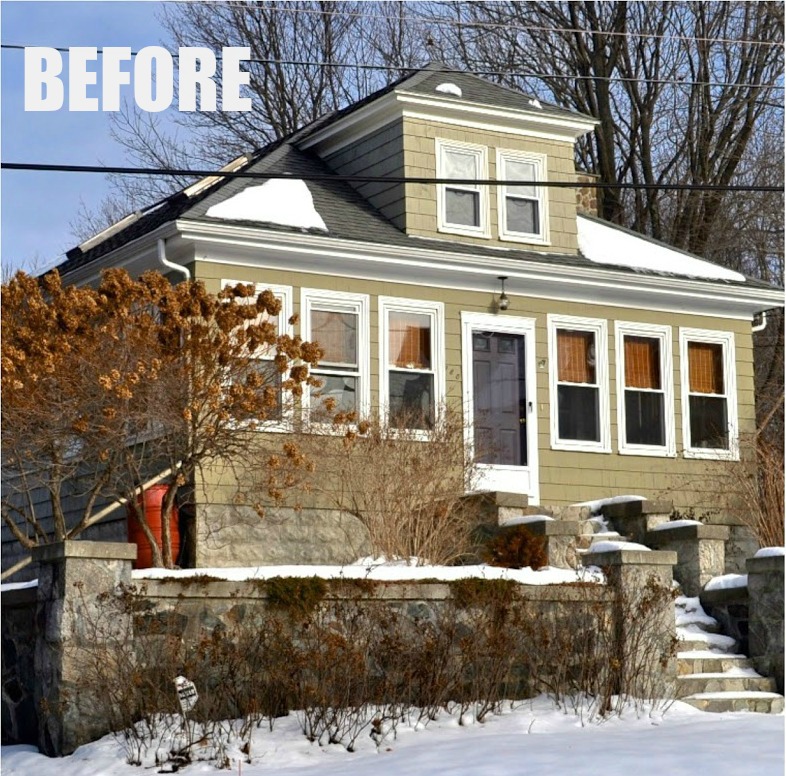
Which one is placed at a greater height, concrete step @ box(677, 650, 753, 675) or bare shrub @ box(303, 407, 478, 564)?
bare shrub @ box(303, 407, 478, 564)

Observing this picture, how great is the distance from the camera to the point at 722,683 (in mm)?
11078

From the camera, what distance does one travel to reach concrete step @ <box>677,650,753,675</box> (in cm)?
1123

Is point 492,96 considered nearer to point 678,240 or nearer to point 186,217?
point 186,217

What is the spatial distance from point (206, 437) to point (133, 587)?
2886 mm

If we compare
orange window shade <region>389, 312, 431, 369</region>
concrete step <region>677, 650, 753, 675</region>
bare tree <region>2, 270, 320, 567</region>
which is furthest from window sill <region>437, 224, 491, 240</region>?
concrete step <region>677, 650, 753, 675</region>

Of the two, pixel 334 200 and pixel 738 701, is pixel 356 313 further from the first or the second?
pixel 738 701

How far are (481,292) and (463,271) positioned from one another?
0.45m

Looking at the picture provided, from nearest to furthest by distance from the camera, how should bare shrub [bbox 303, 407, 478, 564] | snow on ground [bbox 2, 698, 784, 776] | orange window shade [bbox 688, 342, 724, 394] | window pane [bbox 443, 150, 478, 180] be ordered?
snow on ground [bbox 2, 698, 784, 776]
bare shrub [bbox 303, 407, 478, 564]
window pane [bbox 443, 150, 478, 180]
orange window shade [bbox 688, 342, 724, 394]

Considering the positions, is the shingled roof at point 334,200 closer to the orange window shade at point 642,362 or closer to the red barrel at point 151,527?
the orange window shade at point 642,362

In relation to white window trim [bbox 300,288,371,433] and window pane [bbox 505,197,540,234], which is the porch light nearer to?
window pane [bbox 505,197,540,234]

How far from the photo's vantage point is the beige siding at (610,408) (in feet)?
51.7

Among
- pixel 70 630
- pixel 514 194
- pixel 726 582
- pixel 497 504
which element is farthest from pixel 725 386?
pixel 70 630

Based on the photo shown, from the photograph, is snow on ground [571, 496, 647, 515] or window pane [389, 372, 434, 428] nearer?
snow on ground [571, 496, 647, 515]

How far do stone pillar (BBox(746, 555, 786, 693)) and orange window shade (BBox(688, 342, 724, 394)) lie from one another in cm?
604
